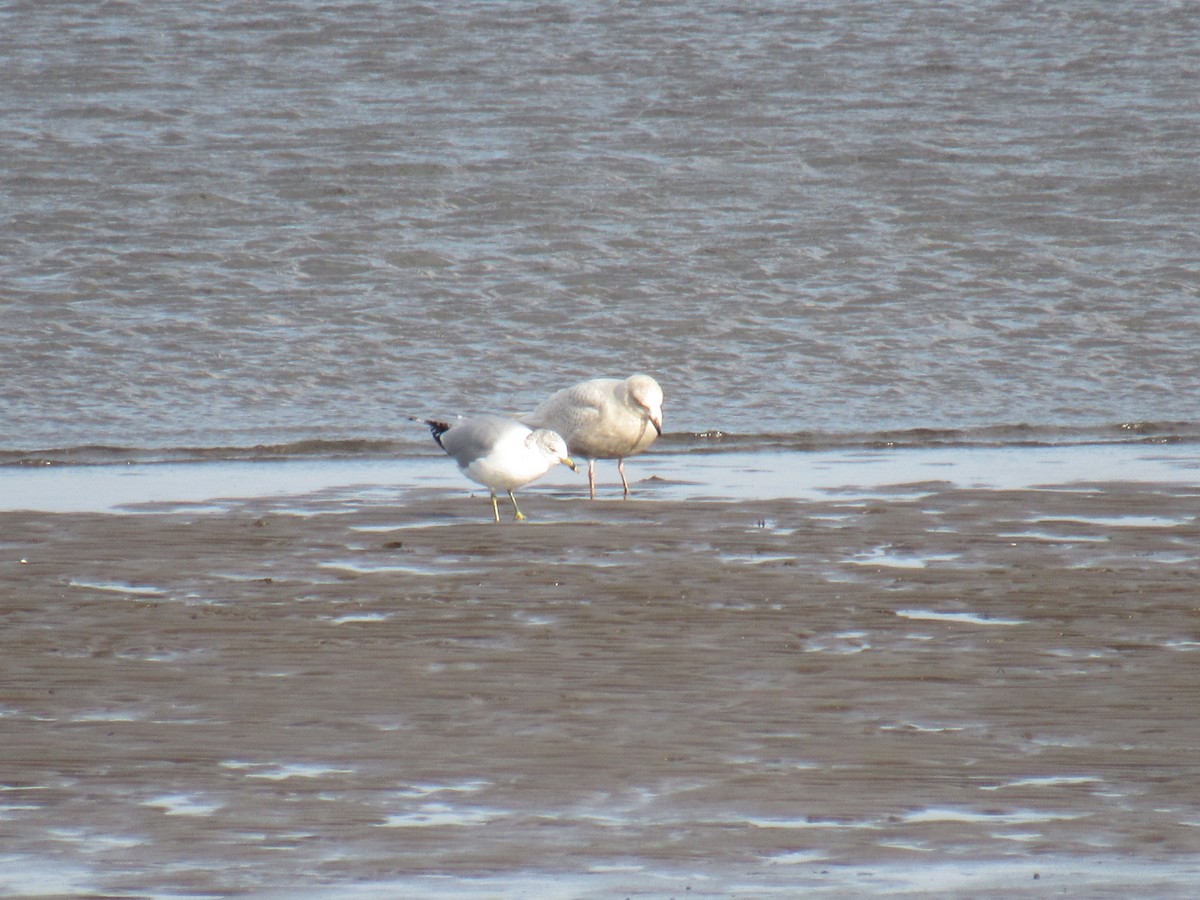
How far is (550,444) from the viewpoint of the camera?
31.1 ft

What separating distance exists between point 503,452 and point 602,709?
12.3 ft

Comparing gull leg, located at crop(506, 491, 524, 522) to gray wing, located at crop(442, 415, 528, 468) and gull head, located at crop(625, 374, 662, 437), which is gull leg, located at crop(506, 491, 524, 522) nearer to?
gray wing, located at crop(442, 415, 528, 468)

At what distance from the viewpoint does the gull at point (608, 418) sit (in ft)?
33.9

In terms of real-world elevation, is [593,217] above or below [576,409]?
above

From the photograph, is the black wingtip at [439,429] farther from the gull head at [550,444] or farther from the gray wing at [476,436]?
the gull head at [550,444]

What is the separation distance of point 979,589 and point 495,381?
7.67 metres

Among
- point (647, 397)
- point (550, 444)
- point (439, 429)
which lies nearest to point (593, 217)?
point (647, 397)

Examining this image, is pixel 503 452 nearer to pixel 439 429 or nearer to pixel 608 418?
pixel 439 429

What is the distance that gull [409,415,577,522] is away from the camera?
30.1ft

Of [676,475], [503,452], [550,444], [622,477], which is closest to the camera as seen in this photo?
[503,452]

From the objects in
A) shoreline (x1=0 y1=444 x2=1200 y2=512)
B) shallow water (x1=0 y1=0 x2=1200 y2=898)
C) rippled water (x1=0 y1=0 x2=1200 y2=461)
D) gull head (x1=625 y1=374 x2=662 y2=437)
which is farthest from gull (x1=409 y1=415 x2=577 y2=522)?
rippled water (x1=0 y1=0 x2=1200 y2=461)

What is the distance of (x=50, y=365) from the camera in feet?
48.5

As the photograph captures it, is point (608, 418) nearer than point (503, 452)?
No

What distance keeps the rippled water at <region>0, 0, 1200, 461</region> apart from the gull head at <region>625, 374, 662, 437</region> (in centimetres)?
220
